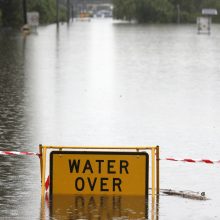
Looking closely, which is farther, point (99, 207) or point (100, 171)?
point (100, 171)

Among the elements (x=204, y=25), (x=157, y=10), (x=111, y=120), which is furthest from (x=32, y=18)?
(x=157, y=10)

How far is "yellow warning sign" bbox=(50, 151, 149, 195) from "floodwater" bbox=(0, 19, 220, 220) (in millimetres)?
157

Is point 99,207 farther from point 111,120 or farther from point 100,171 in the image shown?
point 111,120

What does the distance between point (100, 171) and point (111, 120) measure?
31.2 feet

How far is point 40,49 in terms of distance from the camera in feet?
182

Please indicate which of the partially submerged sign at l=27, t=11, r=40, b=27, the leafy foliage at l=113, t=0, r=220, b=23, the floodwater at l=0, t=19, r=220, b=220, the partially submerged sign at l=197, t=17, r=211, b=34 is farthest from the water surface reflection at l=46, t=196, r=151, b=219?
the leafy foliage at l=113, t=0, r=220, b=23

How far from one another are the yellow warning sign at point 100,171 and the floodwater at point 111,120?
0.52ft

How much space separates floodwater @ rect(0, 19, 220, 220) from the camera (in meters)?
13.2

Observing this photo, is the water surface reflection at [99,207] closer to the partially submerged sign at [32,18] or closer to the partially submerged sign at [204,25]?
the partially submerged sign at [32,18]

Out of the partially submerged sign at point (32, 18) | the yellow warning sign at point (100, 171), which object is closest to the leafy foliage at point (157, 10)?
the partially submerged sign at point (32, 18)

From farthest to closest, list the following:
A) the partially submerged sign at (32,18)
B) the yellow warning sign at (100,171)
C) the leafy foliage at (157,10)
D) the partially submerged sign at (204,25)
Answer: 1. the leafy foliage at (157,10)
2. the partially submerged sign at (204,25)
3. the partially submerged sign at (32,18)
4. the yellow warning sign at (100,171)

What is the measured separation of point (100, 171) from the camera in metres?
13.1

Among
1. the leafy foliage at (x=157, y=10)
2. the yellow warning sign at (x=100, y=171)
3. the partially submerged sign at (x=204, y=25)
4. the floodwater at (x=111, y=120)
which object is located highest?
the yellow warning sign at (x=100, y=171)

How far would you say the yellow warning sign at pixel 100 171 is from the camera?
13094 mm
